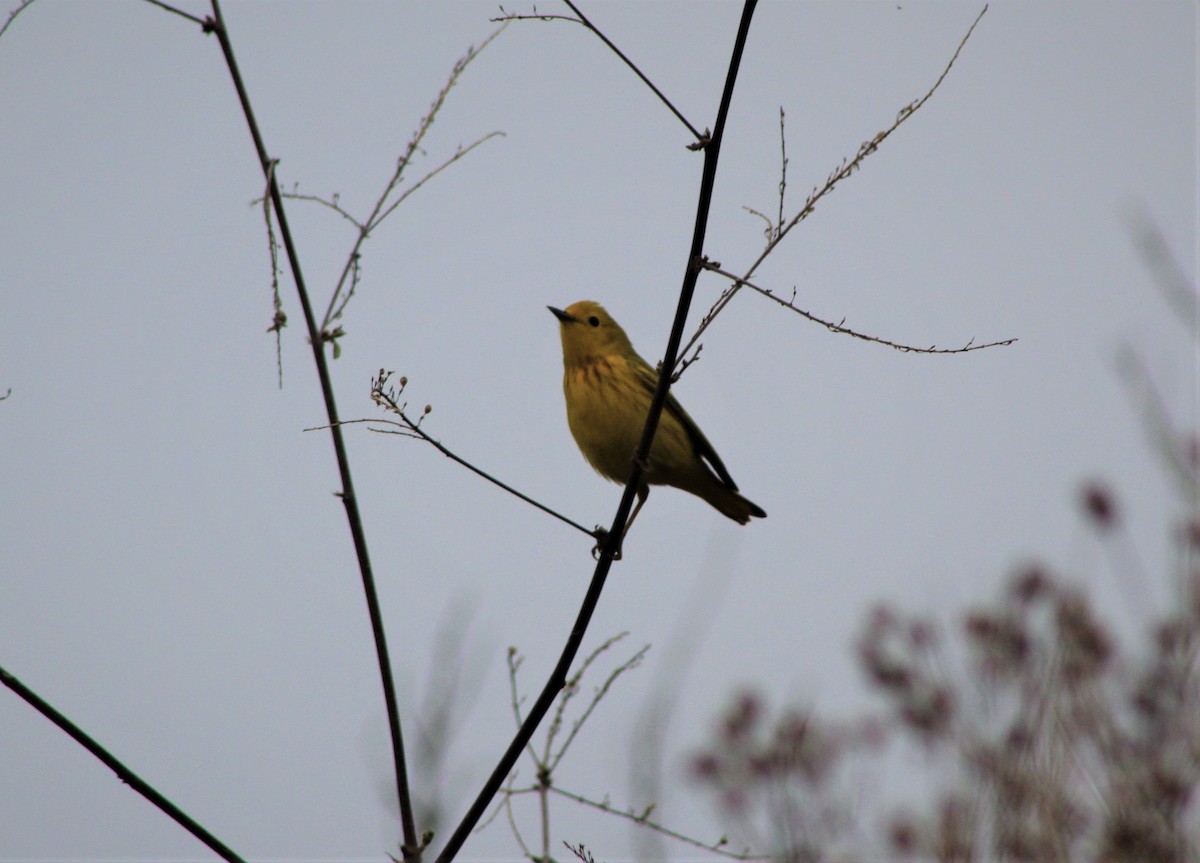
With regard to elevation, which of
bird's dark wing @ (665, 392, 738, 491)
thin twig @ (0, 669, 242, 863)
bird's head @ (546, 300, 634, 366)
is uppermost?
bird's head @ (546, 300, 634, 366)

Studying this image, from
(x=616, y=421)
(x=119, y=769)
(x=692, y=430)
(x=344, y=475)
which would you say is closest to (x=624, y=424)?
(x=616, y=421)

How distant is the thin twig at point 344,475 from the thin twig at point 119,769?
0.44 m

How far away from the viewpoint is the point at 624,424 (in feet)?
18.1

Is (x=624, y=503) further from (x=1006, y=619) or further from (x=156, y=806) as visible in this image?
(x=1006, y=619)

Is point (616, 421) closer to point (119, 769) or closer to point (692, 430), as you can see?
point (692, 430)

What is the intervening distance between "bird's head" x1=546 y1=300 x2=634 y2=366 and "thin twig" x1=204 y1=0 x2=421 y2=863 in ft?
10.1

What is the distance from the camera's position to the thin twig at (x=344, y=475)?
267cm

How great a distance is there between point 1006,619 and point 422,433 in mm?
3485

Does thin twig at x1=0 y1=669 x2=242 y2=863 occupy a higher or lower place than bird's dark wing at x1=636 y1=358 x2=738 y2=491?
lower

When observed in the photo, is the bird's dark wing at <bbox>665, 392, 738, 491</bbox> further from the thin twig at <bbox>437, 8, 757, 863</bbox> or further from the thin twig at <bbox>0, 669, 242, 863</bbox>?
the thin twig at <bbox>0, 669, 242, 863</bbox>

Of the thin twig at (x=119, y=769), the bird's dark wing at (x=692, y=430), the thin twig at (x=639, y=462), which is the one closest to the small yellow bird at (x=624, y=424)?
the bird's dark wing at (x=692, y=430)

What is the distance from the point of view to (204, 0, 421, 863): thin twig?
2.67m

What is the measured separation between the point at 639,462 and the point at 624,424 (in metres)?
2.29

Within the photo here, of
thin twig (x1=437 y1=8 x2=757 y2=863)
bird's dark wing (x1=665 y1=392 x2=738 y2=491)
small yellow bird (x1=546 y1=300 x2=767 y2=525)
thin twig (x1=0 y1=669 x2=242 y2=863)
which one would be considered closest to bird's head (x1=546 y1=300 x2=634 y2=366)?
small yellow bird (x1=546 y1=300 x2=767 y2=525)
